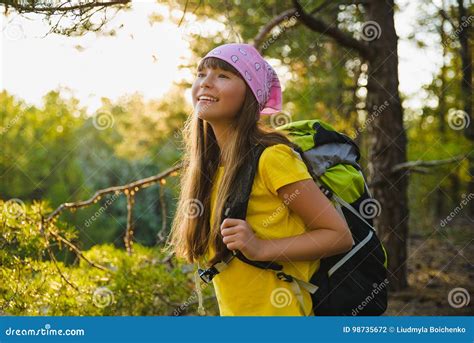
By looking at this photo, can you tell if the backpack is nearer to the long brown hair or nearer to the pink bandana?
the long brown hair

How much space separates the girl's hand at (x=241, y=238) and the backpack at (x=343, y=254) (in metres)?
0.05

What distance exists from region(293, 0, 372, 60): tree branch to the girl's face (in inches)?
65.3

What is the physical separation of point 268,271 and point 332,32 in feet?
9.82

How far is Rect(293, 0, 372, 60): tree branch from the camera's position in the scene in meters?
4.14

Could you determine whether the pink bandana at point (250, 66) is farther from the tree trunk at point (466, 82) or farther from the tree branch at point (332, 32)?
the tree trunk at point (466, 82)

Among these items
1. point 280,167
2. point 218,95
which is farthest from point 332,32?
point 280,167

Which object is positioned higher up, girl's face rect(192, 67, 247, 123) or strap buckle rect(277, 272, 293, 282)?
girl's face rect(192, 67, 247, 123)

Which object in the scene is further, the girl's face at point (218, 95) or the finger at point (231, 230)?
the girl's face at point (218, 95)

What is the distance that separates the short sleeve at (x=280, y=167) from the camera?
1.96 meters

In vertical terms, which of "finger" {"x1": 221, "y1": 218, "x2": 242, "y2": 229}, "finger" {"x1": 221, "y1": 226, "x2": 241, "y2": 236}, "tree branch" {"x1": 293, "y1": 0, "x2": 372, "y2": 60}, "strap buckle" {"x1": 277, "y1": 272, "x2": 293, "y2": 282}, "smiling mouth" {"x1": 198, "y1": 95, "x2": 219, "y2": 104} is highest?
"tree branch" {"x1": 293, "y1": 0, "x2": 372, "y2": 60}

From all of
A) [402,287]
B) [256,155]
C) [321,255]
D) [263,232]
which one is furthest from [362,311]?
[402,287]

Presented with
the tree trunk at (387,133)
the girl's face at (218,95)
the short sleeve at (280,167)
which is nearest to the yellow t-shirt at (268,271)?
the short sleeve at (280,167)

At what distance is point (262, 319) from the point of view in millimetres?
2061

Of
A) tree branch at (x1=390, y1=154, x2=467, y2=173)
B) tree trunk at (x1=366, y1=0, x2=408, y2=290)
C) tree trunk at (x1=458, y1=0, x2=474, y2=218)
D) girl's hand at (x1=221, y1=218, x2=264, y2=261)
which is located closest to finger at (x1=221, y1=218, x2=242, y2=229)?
girl's hand at (x1=221, y1=218, x2=264, y2=261)
